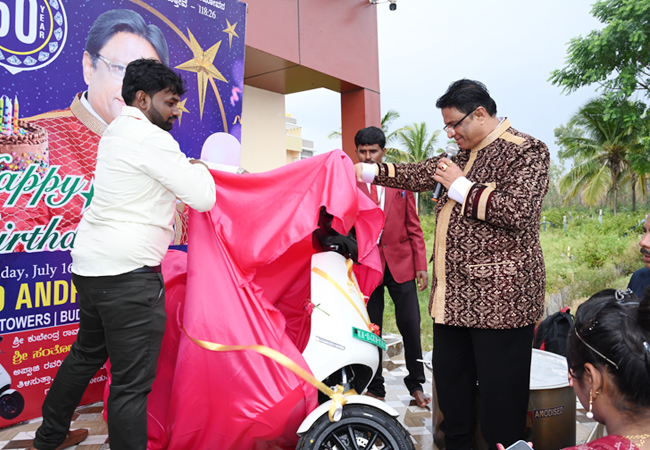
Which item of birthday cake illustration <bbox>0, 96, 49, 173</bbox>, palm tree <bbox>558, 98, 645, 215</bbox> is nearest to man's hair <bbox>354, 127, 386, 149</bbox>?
birthday cake illustration <bbox>0, 96, 49, 173</bbox>

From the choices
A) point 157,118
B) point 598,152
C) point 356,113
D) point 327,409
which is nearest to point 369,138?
point 157,118

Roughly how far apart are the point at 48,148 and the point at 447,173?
2.33 metres

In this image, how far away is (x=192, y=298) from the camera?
6.31 ft

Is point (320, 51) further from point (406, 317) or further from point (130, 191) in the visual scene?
point (130, 191)

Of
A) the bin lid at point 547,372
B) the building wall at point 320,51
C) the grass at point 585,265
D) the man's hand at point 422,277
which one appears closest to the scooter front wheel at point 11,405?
the man's hand at point 422,277

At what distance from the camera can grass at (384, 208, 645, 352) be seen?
7.20 meters

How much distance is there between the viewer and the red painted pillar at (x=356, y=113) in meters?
5.97

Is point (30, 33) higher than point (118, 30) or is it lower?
lower

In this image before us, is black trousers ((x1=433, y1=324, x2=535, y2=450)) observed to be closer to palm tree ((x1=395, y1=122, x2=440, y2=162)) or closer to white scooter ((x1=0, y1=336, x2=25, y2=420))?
white scooter ((x1=0, y1=336, x2=25, y2=420))

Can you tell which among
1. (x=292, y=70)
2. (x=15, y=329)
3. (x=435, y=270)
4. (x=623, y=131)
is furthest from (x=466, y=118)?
(x=623, y=131)

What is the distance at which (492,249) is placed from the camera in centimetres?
198

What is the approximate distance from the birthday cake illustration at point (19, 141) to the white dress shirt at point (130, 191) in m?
1.19

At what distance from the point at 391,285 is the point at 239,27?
239 centimetres

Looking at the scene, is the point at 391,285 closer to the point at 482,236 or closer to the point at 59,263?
the point at 482,236
